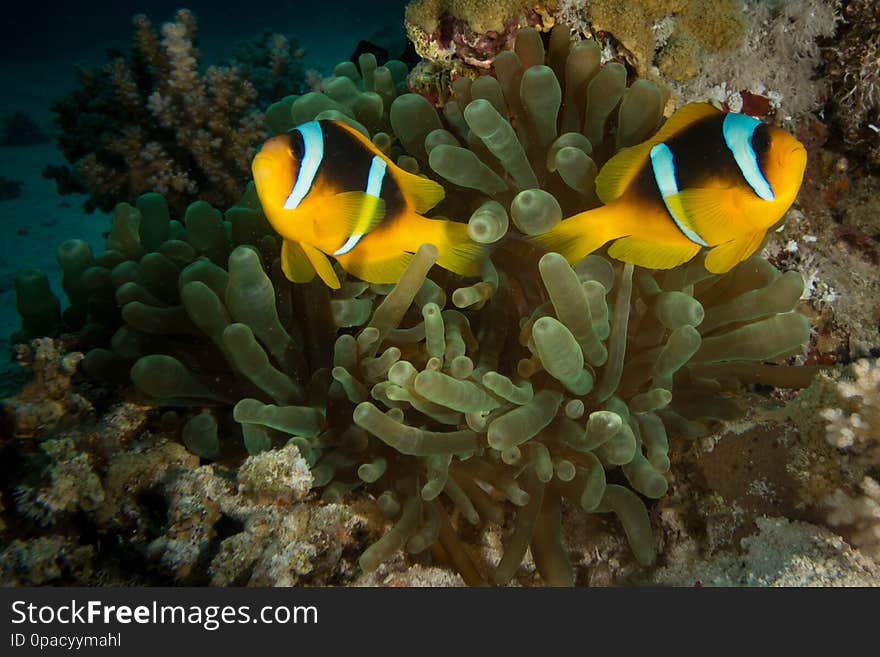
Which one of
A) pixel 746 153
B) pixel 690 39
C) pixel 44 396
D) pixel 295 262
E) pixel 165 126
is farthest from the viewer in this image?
pixel 165 126

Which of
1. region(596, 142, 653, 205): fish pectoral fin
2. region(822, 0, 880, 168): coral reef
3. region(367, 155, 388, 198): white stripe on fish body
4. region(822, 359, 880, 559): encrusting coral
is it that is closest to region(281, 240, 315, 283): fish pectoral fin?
region(367, 155, 388, 198): white stripe on fish body

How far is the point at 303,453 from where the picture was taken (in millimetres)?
1620

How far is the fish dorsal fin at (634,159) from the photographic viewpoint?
1569mm

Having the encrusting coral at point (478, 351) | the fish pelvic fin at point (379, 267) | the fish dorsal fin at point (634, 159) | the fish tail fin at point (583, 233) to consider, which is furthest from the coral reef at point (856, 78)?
the fish pelvic fin at point (379, 267)

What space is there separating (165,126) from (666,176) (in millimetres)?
3782

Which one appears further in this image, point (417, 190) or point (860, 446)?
point (860, 446)

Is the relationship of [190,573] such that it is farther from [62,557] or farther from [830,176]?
[830,176]

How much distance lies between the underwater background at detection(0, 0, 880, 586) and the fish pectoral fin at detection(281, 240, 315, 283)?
14 millimetres

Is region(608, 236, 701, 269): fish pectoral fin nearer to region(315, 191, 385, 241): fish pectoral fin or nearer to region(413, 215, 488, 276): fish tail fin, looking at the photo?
region(413, 215, 488, 276): fish tail fin

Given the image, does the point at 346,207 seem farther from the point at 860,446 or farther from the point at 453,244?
the point at 860,446

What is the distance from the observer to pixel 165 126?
425 cm

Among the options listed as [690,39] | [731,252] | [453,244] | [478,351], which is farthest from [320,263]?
[690,39]

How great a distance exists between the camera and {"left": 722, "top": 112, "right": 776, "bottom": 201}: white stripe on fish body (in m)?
1.45

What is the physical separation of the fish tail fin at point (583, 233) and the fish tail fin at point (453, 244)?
Answer: 18cm
